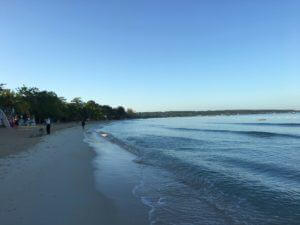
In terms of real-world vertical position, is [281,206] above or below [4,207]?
below

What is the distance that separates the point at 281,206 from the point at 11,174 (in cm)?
861

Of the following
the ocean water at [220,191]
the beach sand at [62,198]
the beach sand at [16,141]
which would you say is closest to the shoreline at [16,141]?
the beach sand at [16,141]

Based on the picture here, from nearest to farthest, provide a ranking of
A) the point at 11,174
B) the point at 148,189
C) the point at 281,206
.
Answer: the point at 281,206 < the point at 148,189 < the point at 11,174

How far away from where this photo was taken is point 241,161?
19688 millimetres

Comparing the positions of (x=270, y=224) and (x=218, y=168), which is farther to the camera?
(x=218, y=168)

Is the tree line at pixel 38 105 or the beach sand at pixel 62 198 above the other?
the tree line at pixel 38 105

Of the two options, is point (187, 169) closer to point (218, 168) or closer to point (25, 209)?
point (218, 168)

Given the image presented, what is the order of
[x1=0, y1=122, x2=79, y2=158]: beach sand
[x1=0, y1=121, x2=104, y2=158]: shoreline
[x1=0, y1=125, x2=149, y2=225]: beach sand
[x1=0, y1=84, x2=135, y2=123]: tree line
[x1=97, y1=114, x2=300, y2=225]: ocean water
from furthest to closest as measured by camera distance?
1. [x1=0, y1=84, x2=135, y2=123]: tree line
2. [x1=0, y1=122, x2=79, y2=158]: beach sand
3. [x1=0, y1=121, x2=104, y2=158]: shoreline
4. [x1=97, y1=114, x2=300, y2=225]: ocean water
5. [x1=0, y1=125, x2=149, y2=225]: beach sand

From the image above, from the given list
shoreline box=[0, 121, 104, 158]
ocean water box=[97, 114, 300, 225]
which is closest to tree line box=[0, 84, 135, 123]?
shoreline box=[0, 121, 104, 158]

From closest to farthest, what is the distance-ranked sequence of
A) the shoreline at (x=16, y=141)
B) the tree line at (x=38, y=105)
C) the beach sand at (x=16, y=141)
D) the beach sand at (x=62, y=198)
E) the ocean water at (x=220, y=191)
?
the beach sand at (x=62, y=198) → the ocean water at (x=220, y=191) → the shoreline at (x=16, y=141) → the beach sand at (x=16, y=141) → the tree line at (x=38, y=105)

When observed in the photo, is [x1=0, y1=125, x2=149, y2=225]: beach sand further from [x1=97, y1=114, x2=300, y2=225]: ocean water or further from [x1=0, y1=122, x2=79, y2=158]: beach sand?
[x1=0, y1=122, x2=79, y2=158]: beach sand

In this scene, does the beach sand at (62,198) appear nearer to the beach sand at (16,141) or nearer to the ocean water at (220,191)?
the ocean water at (220,191)

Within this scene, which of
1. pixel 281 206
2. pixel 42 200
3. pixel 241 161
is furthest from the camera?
→ pixel 241 161

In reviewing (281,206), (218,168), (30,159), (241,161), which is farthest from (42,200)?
(241,161)
